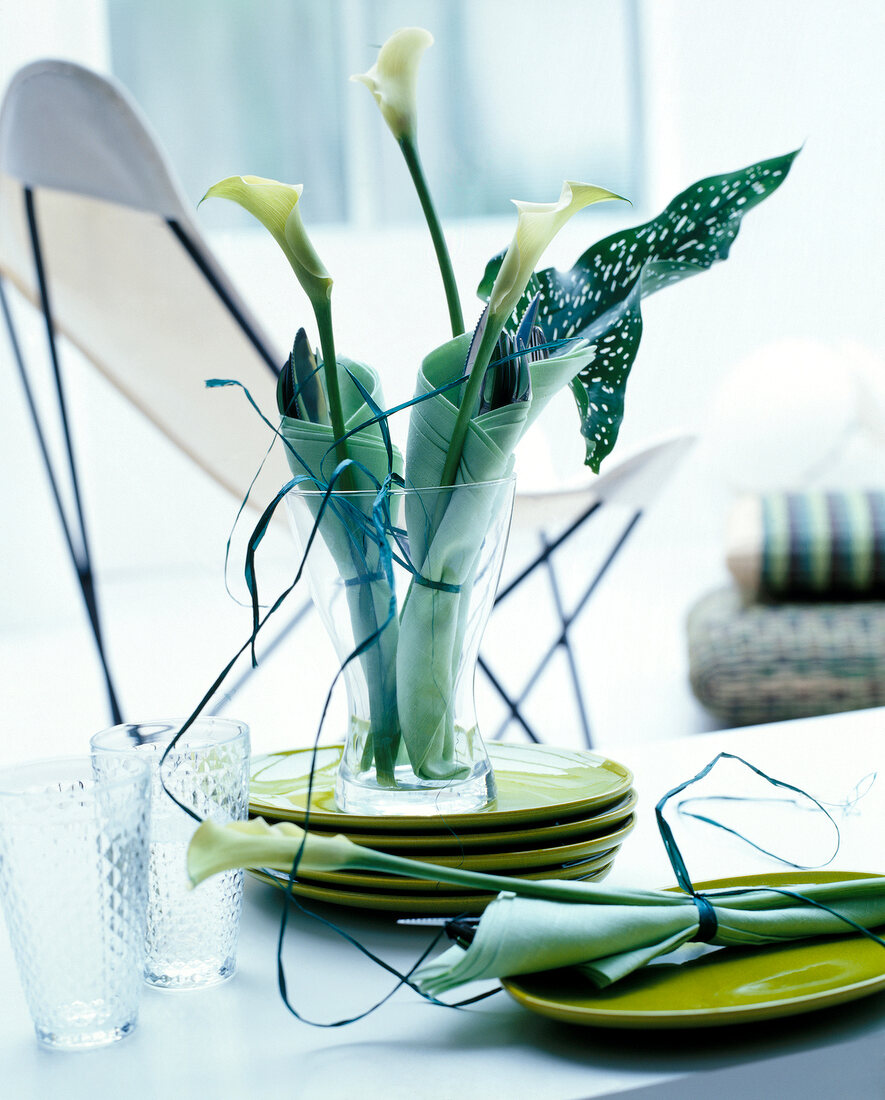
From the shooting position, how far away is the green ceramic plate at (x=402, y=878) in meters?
0.46

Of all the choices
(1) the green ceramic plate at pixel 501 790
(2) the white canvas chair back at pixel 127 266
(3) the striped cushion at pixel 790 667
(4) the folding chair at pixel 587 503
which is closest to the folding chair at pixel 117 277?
(2) the white canvas chair back at pixel 127 266

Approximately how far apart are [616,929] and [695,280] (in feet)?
14.1

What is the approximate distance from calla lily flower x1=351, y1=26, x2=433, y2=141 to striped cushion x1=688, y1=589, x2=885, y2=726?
152cm

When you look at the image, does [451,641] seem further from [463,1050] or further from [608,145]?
[608,145]

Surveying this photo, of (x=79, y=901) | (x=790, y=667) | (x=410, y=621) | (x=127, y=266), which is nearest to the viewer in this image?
(x=79, y=901)

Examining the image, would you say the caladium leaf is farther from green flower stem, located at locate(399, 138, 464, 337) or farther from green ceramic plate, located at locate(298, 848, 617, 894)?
green ceramic plate, located at locate(298, 848, 617, 894)

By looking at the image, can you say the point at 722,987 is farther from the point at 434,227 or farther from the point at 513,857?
the point at 434,227

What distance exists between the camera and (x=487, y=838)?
46 centimetres

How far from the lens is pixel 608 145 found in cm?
443

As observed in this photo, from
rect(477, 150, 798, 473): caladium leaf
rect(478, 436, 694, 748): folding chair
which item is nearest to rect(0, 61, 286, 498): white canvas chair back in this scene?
rect(478, 436, 694, 748): folding chair

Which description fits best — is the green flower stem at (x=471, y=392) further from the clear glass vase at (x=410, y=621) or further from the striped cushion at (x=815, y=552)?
the striped cushion at (x=815, y=552)

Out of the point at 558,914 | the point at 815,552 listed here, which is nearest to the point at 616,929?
the point at 558,914

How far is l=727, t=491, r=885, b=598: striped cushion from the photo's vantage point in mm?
2027

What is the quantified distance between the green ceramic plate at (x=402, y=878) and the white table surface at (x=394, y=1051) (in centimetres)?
2
